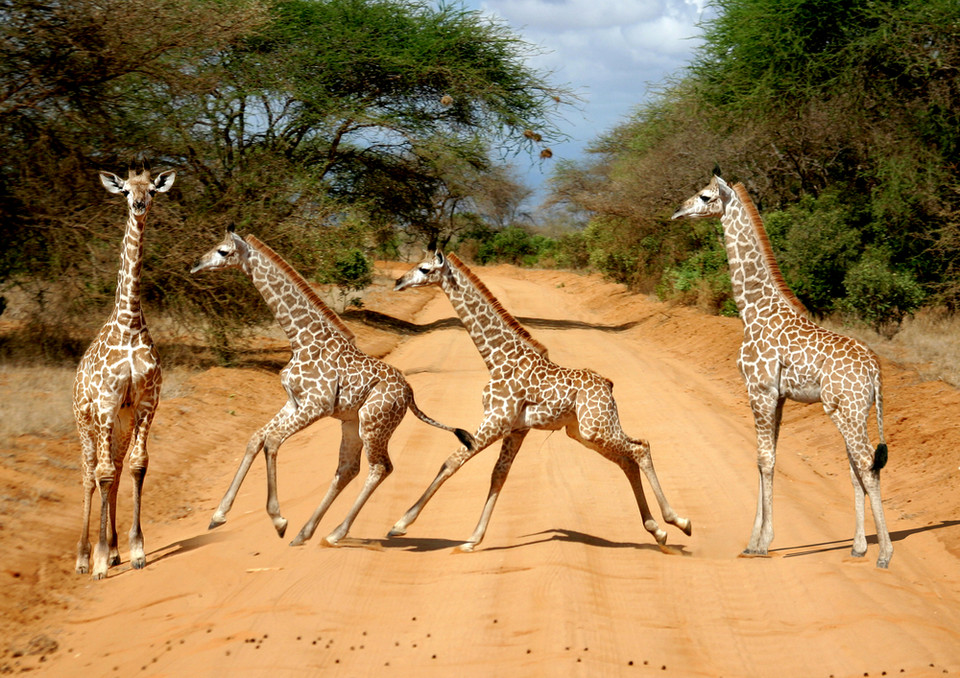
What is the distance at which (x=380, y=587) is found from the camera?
6.81 m

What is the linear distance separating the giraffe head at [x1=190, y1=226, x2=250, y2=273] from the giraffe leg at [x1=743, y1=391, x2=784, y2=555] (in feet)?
14.3

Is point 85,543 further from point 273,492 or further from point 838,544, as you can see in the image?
point 838,544

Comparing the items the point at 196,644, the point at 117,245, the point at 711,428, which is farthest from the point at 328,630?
the point at 117,245

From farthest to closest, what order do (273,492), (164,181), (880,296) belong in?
(880,296) < (164,181) < (273,492)

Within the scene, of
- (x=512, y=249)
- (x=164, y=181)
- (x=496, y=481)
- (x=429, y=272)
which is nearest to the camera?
(x=496, y=481)

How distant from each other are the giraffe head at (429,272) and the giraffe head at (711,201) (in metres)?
2.08

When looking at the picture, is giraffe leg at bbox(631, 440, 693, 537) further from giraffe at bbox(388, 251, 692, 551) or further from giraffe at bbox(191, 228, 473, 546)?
giraffe at bbox(191, 228, 473, 546)

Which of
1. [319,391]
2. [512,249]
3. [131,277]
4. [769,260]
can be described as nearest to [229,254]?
[131,277]

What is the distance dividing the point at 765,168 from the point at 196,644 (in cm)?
2004

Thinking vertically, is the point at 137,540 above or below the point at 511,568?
below

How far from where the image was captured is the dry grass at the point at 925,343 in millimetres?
13635

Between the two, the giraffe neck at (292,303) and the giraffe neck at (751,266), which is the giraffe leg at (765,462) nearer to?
the giraffe neck at (751,266)

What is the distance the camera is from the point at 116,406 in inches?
307

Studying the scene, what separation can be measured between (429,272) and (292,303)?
1.16 metres
